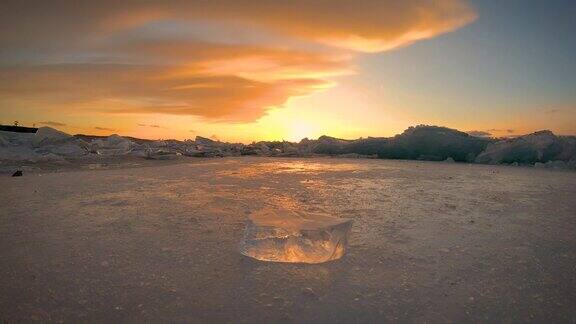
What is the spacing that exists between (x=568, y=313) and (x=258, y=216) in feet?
5.10

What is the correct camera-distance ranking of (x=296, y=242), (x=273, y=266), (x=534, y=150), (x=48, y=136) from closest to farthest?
(x=273, y=266)
(x=296, y=242)
(x=534, y=150)
(x=48, y=136)

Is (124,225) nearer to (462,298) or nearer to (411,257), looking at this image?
(411,257)

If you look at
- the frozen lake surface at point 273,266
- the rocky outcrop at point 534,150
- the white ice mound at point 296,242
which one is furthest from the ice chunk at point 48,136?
the rocky outcrop at point 534,150

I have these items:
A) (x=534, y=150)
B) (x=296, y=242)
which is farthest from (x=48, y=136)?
(x=534, y=150)

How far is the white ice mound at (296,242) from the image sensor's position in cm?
185

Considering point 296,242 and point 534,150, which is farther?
point 534,150

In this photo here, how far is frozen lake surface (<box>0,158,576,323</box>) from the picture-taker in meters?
1.32

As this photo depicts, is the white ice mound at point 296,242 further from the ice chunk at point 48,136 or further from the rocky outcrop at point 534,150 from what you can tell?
the ice chunk at point 48,136

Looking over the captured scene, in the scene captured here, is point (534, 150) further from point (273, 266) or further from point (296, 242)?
point (273, 266)

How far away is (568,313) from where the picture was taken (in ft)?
4.32

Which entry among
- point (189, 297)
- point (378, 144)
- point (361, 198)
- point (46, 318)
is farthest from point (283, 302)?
point (378, 144)

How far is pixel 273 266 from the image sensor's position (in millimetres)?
1751

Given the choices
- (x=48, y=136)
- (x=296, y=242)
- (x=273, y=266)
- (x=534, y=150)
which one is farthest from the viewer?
(x=48, y=136)

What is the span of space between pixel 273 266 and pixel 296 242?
20cm
